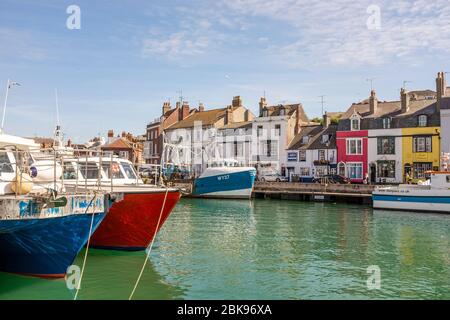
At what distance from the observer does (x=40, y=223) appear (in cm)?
1187

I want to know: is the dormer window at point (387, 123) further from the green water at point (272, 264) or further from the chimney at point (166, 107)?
the chimney at point (166, 107)

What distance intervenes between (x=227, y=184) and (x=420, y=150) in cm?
2048

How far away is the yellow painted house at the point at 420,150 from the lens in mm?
46031

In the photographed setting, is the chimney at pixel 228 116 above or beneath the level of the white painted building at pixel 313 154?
above

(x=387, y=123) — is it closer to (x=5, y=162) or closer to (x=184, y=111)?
(x=184, y=111)

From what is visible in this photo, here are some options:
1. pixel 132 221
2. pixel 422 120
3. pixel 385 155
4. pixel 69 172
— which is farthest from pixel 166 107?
pixel 132 221

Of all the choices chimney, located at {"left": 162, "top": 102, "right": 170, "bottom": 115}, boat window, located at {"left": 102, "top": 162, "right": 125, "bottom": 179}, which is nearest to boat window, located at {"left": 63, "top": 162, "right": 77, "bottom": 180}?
boat window, located at {"left": 102, "top": 162, "right": 125, "bottom": 179}

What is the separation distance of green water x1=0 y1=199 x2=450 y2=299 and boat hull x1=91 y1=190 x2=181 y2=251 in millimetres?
462

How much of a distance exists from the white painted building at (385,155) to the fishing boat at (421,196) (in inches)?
444

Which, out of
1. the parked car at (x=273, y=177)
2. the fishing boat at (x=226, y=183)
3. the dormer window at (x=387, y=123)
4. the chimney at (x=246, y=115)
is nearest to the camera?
the fishing boat at (x=226, y=183)

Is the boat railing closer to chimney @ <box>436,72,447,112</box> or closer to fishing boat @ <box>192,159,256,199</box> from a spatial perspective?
fishing boat @ <box>192,159,256,199</box>

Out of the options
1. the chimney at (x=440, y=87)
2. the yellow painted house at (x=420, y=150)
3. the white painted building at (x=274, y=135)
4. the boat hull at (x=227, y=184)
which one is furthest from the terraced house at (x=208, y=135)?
the chimney at (x=440, y=87)

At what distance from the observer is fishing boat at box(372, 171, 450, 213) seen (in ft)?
113
